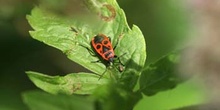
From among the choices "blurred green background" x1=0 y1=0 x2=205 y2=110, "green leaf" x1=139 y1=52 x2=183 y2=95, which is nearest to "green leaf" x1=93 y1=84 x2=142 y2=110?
"green leaf" x1=139 y1=52 x2=183 y2=95

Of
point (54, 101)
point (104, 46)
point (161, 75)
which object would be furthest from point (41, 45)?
point (161, 75)

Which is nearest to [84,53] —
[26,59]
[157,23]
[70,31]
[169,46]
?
[70,31]

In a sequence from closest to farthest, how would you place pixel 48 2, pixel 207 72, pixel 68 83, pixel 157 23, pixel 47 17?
1. pixel 207 72
2. pixel 68 83
3. pixel 47 17
4. pixel 48 2
5. pixel 157 23

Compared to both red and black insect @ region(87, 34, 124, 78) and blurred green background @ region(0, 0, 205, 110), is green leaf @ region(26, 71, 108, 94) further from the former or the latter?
blurred green background @ region(0, 0, 205, 110)

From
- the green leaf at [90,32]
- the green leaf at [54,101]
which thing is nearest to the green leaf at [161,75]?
the green leaf at [90,32]

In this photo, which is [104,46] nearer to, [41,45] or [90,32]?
[90,32]

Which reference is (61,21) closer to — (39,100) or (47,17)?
(47,17)

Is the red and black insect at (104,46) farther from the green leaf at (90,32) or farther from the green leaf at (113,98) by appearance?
the green leaf at (113,98)
